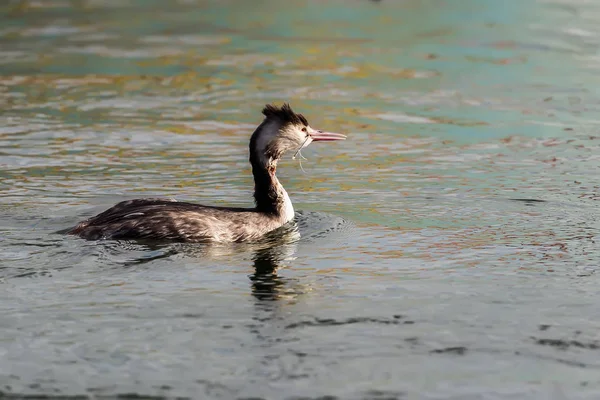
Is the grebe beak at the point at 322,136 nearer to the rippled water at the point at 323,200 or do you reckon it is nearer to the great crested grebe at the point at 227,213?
the great crested grebe at the point at 227,213

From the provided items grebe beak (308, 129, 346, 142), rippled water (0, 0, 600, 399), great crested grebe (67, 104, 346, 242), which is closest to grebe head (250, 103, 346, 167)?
great crested grebe (67, 104, 346, 242)

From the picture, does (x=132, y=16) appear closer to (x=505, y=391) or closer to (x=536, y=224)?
(x=536, y=224)

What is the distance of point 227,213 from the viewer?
476 inches

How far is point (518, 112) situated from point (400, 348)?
11717 mm

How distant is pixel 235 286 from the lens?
9898mm

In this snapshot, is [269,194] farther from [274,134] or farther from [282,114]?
[282,114]

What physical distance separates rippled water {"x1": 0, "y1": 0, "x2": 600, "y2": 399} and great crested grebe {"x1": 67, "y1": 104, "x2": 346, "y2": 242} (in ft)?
0.88


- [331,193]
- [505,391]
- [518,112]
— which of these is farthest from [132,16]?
[505,391]

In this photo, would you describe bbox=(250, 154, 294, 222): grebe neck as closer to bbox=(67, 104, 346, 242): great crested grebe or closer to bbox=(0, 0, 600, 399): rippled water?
bbox=(67, 104, 346, 242): great crested grebe

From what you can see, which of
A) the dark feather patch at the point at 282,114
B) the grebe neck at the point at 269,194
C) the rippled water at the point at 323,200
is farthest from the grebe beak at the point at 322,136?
the rippled water at the point at 323,200

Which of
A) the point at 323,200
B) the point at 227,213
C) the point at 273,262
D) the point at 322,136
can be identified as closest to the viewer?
the point at 273,262

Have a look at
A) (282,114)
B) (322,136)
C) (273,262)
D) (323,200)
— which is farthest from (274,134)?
(273,262)

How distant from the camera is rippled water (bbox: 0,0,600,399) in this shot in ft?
26.0

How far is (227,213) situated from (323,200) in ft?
6.61
